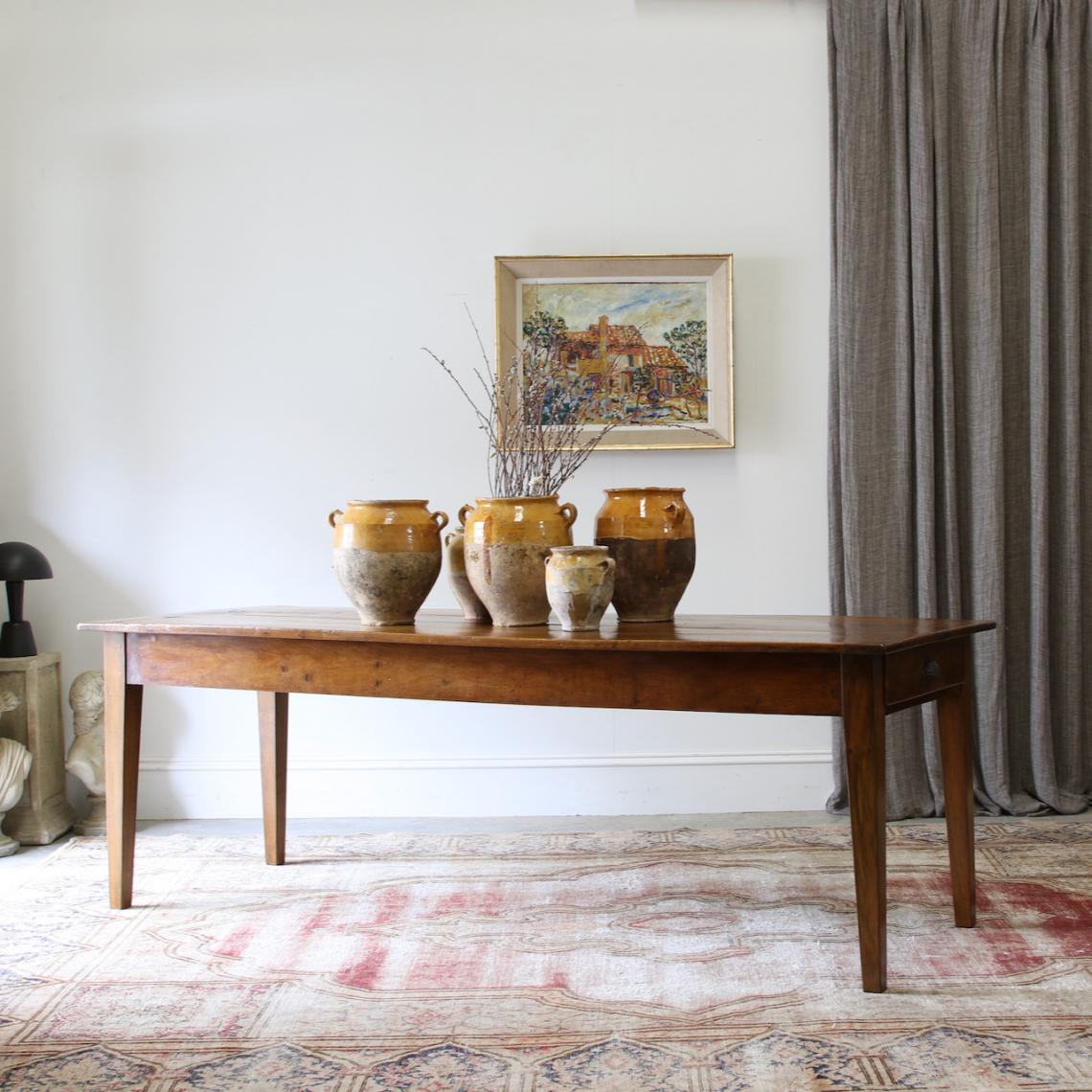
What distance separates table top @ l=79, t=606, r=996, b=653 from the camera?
2.18 meters

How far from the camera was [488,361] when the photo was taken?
364 cm

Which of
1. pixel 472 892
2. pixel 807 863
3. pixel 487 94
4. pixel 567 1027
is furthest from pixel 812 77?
pixel 567 1027

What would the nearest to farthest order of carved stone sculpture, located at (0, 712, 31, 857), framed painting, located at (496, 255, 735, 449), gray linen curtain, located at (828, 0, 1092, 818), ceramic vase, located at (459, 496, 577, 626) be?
ceramic vase, located at (459, 496, 577, 626) < carved stone sculpture, located at (0, 712, 31, 857) < gray linen curtain, located at (828, 0, 1092, 818) < framed painting, located at (496, 255, 735, 449)

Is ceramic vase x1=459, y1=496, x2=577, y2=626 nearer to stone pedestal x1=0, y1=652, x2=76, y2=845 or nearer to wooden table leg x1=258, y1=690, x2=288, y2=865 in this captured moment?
wooden table leg x1=258, y1=690, x2=288, y2=865

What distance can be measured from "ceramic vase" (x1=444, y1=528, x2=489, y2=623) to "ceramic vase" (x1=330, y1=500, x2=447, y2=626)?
0.05 m

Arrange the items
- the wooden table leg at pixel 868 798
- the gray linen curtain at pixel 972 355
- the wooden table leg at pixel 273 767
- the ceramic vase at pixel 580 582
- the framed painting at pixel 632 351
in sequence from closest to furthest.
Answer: the wooden table leg at pixel 868 798
the ceramic vase at pixel 580 582
the wooden table leg at pixel 273 767
the gray linen curtain at pixel 972 355
the framed painting at pixel 632 351

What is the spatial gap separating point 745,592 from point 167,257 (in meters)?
2.11

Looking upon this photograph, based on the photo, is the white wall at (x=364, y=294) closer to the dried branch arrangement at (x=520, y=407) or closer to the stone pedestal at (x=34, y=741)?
the dried branch arrangement at (x=520, y=407)

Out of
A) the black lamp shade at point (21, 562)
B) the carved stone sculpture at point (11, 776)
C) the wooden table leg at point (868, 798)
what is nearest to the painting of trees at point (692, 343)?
the wooden table leg at point (868, 798)

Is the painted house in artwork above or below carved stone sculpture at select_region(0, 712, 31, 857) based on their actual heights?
above

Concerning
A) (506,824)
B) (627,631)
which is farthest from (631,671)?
(506,824)

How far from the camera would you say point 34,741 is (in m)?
3.42

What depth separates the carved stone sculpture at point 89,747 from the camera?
3.48m

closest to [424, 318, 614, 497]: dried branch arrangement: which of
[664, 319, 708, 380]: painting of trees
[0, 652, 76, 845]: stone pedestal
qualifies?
[664, 319, 708, 380]: painting of trees
